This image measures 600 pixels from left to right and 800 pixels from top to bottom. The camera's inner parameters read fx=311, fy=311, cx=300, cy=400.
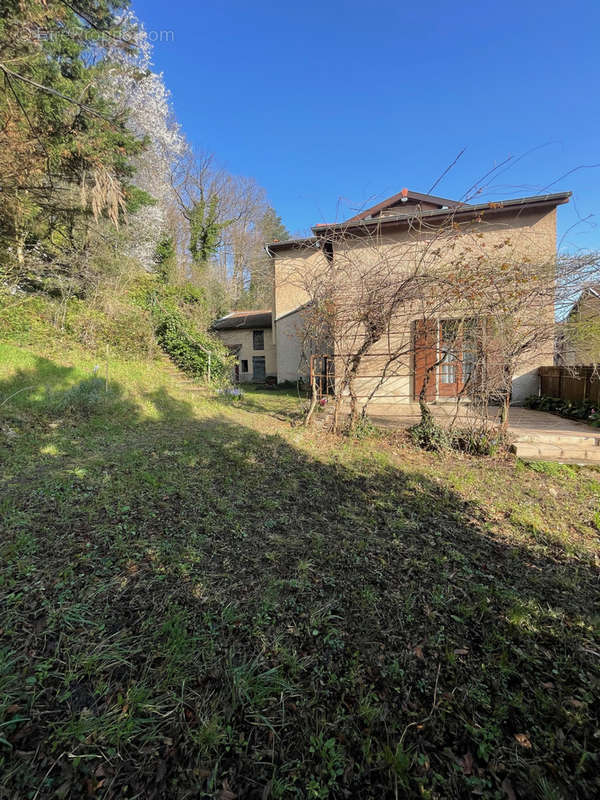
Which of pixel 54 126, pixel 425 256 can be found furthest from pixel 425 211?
pixel 54 126

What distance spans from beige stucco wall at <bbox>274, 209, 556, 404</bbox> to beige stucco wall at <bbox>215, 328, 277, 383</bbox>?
32.0 feet

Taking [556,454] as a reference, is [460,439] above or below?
above

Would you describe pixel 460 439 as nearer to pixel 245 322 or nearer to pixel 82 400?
pixel 82 400

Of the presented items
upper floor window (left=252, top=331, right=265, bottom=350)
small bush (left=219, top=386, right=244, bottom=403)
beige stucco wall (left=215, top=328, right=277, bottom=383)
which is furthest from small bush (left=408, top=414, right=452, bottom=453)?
upper floor window (left=252, top=331, right=265, bottom=350)

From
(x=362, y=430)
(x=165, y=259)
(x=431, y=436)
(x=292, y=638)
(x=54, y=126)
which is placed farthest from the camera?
(x=165, y=259)

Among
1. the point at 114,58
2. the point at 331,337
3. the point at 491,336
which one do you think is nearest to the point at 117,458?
the point at 331,337

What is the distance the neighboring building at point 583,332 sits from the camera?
4402mm

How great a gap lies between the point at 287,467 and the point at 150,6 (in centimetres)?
873

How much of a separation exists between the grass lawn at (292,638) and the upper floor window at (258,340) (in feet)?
49.0

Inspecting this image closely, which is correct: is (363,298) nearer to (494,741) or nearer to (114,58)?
(494,741)

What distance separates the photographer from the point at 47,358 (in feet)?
24.1

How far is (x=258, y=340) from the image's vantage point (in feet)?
58.9

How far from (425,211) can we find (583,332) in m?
3.73

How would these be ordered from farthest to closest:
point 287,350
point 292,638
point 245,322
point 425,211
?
point 245,322 → point 287,350 → point 425,211 → point 292,638
